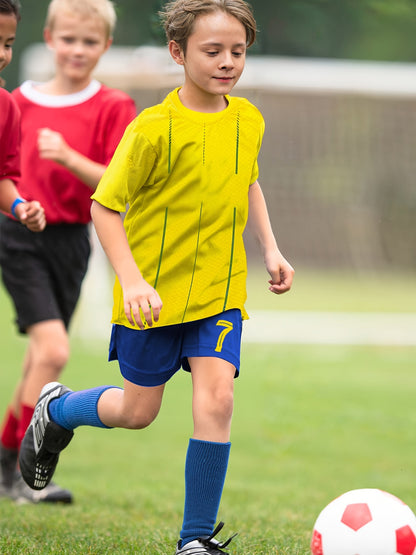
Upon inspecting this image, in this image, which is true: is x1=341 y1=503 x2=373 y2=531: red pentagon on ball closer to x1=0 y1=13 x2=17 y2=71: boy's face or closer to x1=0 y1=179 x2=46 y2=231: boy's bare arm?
x1=0 y1=179 x2=46 y2=231: boy's bare arm

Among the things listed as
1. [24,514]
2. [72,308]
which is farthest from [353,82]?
[24,514]

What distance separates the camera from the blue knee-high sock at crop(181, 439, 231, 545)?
107 inches

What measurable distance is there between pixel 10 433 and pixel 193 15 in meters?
2.19

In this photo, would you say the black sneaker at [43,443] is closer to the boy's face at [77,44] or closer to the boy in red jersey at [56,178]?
the boy in red jersey at [56,178]

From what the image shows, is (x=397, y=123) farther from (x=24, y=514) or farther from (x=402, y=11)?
(x=24, y=514)

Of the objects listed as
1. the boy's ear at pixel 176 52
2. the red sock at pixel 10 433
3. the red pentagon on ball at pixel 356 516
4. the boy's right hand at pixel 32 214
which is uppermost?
the boy's ear at pixel 176 52

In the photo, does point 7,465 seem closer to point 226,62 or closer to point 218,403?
point 218,403

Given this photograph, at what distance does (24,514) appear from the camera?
360 centimetres

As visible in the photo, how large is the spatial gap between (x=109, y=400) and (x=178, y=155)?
821 mm

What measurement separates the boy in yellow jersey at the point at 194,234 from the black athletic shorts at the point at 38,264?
3.40 feet

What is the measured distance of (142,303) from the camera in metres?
2.52

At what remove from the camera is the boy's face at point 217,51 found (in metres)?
2.71

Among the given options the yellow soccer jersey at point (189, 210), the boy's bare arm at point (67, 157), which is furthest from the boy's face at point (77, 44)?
the yellow soccer jersey at point (189, 210)

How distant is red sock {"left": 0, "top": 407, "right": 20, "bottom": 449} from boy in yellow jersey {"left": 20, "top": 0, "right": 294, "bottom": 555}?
4.41 ft
